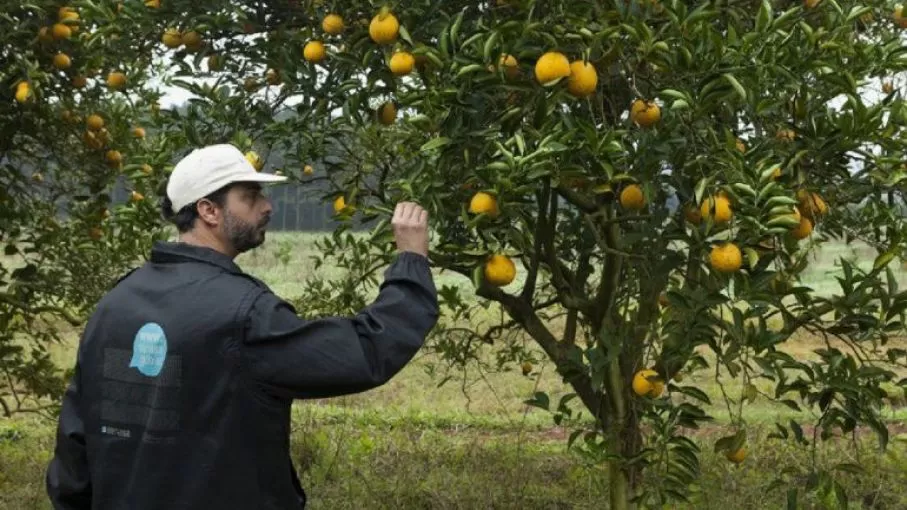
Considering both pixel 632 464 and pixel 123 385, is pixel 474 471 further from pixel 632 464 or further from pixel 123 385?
pixel 123 385

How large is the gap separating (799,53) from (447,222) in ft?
3.18

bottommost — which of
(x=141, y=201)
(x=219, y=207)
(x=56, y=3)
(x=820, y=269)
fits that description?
(x=219, y=207)

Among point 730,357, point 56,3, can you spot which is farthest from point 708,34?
point 56,3

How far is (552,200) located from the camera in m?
4.34

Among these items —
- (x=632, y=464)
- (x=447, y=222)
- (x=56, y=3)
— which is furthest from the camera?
(x=56, y=3)

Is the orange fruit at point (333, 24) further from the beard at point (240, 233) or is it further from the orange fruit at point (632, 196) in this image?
the beard at point (240, 233)

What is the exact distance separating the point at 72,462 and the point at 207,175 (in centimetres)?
65

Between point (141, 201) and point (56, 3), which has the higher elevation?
point (56, 3)

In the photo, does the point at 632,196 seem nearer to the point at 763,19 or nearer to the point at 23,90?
the point at 763,19

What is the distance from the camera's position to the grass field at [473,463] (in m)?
5.81

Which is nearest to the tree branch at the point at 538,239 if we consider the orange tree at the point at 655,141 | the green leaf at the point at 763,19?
the orange tree at the point at 655,141

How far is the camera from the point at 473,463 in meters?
6.66

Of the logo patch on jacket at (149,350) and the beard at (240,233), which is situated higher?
the beard at (240,233)

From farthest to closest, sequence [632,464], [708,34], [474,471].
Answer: [474,471]
[632,464]
[708,34]
